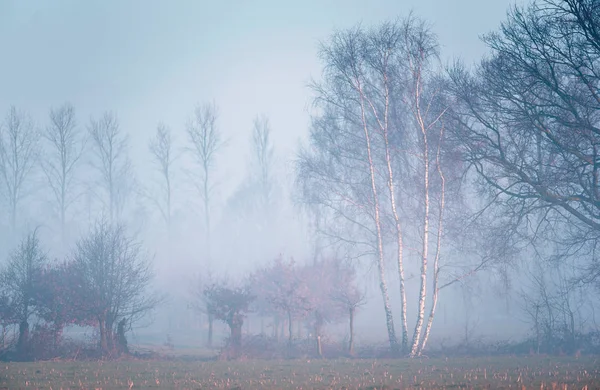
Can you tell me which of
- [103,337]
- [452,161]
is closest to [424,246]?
[452,161]

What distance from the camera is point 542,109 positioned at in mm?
18422

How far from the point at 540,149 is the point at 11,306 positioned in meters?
27.0

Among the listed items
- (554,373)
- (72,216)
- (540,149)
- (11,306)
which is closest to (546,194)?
(540,149)

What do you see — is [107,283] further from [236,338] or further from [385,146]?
[385,146]

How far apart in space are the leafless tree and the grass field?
585 cm

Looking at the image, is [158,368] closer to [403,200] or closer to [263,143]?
[403,200]

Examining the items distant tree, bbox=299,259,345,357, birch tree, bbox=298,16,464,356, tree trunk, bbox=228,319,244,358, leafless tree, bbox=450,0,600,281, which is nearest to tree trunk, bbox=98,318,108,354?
tree trunk, bbox=228,319,244,358

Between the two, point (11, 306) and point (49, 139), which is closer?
point (11, 306)

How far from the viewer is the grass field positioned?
38.8 ft

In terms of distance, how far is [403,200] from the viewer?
27297mm

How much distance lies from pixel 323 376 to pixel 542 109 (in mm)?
13225

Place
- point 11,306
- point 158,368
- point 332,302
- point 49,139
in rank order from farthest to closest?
point 49,139 → point 332,302 → point 11,306 → point 158,368

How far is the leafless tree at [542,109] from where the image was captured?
1584 centimetres

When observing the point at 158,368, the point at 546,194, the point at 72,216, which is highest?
the point at 72,216
